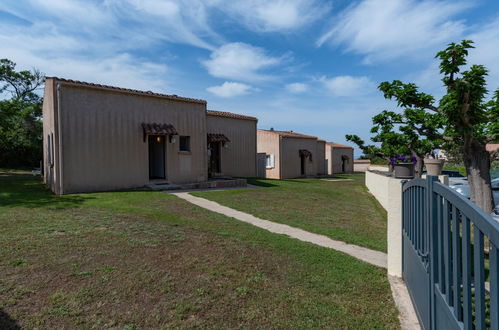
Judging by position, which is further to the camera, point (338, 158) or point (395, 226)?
point (338, 158)

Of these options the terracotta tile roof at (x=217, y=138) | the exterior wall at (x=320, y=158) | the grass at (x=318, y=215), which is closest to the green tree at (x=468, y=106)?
the grass at (x=318, y=215)

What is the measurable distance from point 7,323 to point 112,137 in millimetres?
10495

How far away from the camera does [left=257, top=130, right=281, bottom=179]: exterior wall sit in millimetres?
25234

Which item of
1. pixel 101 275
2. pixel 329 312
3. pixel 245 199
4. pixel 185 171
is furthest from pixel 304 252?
pixel 185 171

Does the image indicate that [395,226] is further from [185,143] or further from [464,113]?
[185,143]

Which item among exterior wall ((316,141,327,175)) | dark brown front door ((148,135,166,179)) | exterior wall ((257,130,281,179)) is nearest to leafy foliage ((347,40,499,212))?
dark brown front door ((148,135,166,179))

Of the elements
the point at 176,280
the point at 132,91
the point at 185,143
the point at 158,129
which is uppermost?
the point at 132,91

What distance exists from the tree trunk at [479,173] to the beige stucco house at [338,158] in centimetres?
2788

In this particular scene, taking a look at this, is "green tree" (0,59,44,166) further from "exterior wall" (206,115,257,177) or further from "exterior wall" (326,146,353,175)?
"exterior wall" (326,146,353,175)

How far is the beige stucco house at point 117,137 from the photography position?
11.3 meters

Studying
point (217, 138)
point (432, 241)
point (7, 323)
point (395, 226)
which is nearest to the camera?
point (432, 241)

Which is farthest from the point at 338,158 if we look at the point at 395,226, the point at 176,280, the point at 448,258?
the point at 448,258

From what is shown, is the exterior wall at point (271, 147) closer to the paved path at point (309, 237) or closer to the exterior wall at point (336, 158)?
the exterior wall at point (336, 158)

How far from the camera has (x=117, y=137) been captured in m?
Answer: 12.5
